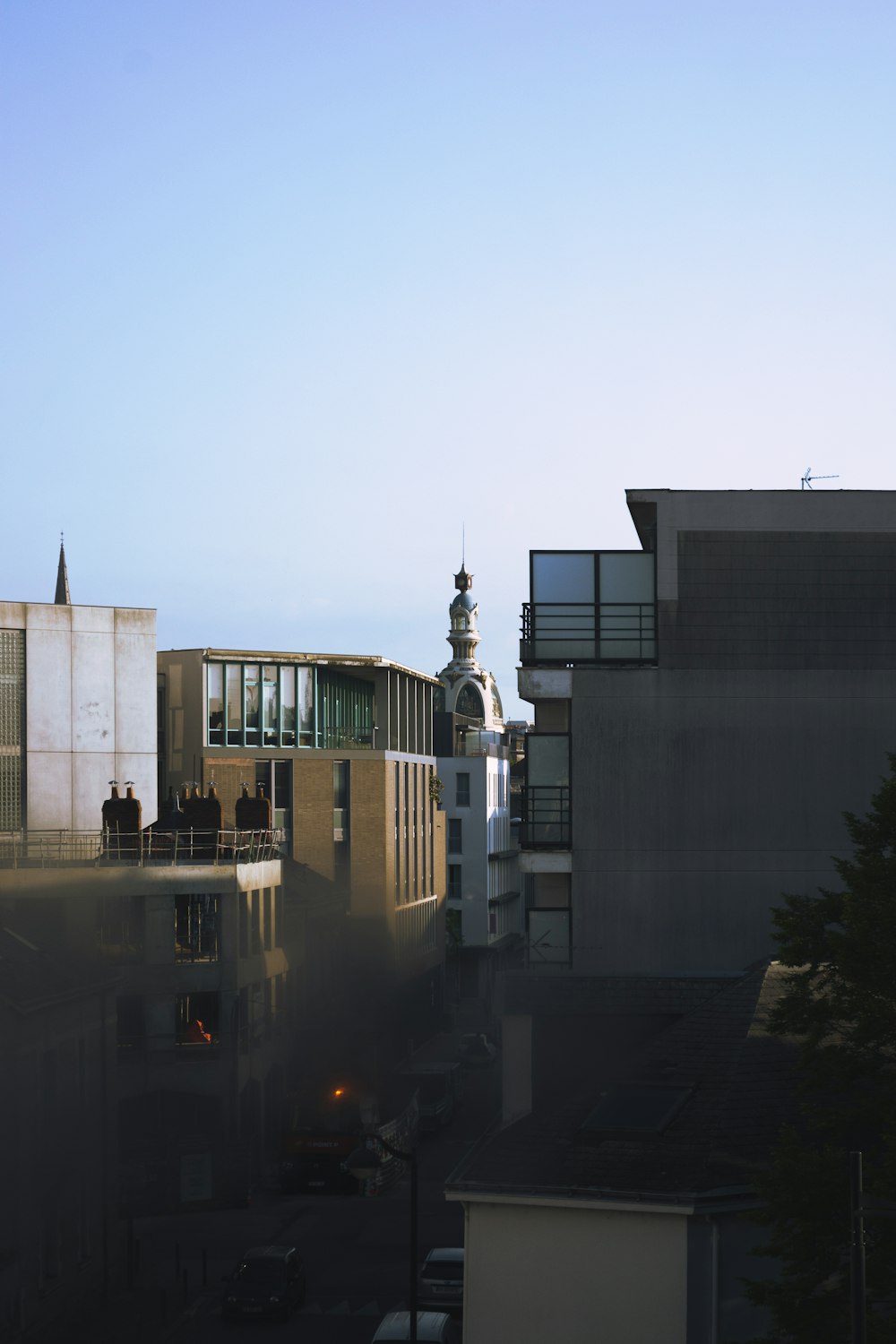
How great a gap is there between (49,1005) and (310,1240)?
10.7 m

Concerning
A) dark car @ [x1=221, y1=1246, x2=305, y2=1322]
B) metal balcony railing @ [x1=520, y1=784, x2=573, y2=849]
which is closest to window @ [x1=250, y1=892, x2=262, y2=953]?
dark car @ [x1=221, y1=1246, x2=305, y2=1322]

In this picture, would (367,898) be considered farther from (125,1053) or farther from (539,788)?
(539,788)

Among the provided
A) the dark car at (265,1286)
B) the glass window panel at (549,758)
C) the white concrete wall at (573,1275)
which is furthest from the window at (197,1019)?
the white concrete wall at (573,1275)

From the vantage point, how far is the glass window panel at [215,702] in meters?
65.0

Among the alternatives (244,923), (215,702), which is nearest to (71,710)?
(244,923)

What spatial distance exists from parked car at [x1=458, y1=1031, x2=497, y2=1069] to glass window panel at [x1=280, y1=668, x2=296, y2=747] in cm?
A: 1862

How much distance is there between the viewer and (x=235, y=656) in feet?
215

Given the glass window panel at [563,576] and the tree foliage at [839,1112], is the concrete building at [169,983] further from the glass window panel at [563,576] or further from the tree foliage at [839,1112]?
the tree foliage at [839,1112]

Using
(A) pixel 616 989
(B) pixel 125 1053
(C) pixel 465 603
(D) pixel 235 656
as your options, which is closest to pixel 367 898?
(D) pixel 235 656

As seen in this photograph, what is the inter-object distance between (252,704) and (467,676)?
94950 mm

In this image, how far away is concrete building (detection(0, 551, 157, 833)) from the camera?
171 ft

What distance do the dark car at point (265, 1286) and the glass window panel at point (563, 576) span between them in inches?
576

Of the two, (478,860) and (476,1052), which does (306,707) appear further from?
(478,860)

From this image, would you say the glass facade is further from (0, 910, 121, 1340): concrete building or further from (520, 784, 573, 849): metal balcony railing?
(520, 784, 573, 849): metal balcony railing
